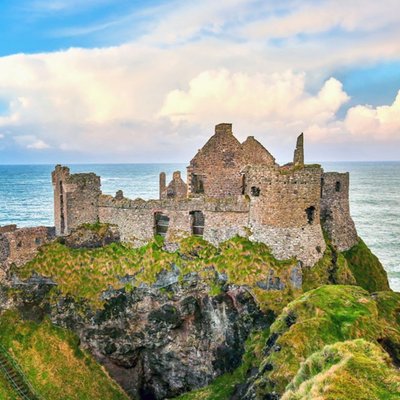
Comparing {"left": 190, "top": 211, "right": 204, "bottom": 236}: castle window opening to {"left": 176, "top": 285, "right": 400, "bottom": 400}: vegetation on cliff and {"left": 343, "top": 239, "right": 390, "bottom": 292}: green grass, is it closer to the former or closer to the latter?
{"left": 176, "top": 285, "right": 400, "bottom": 400}: vegetation on cliff

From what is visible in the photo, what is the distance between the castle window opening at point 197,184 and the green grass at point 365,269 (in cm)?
1224

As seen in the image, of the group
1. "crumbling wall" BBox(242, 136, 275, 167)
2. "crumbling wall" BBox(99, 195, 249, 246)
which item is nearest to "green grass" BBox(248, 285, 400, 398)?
"crumbling wall" BBox(99, 195, 249, 246)

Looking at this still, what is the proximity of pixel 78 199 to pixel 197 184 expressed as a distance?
30.8 ft

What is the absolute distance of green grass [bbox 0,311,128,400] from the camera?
98.0 ft

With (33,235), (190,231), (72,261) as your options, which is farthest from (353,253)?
(33,235)

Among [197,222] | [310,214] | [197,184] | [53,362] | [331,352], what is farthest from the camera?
[197,184]

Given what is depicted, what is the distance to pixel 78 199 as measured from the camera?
35.5 m

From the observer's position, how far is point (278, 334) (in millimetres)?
21203

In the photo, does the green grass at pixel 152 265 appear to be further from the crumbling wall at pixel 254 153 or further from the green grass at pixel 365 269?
the green grass at pixel 365 269

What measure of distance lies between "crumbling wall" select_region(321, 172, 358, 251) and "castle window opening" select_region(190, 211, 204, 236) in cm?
916

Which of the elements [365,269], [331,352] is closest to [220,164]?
[365,269]

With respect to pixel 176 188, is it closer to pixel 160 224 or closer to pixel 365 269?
pixel 160 224

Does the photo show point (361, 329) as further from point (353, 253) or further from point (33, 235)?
point (33, 235)

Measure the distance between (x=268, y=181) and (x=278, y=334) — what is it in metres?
10.8
